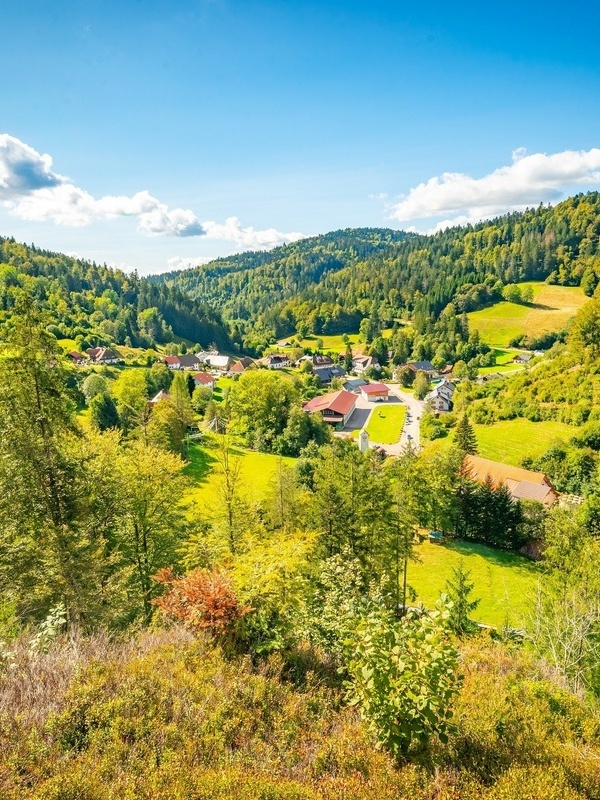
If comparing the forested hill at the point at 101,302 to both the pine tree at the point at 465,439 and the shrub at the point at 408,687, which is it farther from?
the shrub at the point at 408,687

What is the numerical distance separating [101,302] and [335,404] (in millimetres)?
90712

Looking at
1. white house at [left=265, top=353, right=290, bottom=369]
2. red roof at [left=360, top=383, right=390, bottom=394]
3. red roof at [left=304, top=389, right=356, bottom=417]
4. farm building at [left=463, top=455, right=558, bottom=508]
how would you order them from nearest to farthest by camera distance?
farm building at [left=463, top=455, right=558, bottom=508], red roof at [left=304, top=389, right=356, bottom=417], red roof at [left=360, top=383, right=390, bottom=394], white house at [left=265, top=353, right=290, bottom=369]

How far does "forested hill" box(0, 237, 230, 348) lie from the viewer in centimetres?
11131

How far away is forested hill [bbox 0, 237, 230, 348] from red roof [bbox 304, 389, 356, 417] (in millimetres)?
55392

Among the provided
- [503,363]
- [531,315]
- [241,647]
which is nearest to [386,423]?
[503,363]

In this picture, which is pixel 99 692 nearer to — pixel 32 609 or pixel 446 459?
pixel 32 609

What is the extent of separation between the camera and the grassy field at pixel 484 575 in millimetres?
27922

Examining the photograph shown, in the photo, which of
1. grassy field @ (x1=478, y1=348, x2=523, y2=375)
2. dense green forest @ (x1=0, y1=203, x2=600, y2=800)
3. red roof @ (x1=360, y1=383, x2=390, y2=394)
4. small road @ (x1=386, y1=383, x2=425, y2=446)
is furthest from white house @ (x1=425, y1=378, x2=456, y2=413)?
dense green forest @ (x1=0, y1=203, x2=600, y2=800)

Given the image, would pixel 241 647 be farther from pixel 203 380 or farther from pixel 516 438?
pixel 203 380

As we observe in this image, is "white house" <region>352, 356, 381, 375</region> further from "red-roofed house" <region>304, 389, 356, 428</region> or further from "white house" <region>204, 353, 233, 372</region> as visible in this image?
"red-roofed house" <region>304, 389, 356, 428</region>

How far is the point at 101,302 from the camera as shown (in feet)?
435

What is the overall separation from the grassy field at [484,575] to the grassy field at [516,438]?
18559 mm

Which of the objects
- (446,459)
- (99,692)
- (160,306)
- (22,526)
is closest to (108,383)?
(446,459)

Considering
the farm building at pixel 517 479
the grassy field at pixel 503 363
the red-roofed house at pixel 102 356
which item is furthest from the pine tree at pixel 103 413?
the grassy field at pixel 503 363
